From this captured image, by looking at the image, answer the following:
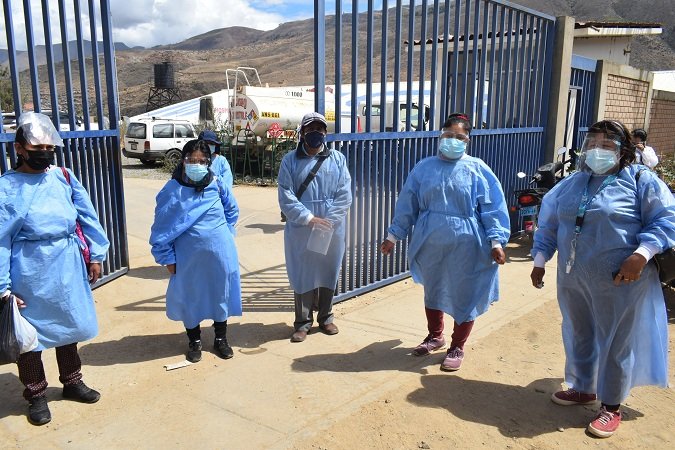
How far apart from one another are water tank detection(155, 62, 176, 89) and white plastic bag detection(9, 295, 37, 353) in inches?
2115

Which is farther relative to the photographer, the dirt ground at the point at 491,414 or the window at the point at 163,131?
the window at the point at 163,131

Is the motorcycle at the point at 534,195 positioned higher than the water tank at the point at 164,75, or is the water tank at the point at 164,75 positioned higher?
the water tank at the point at 164,75

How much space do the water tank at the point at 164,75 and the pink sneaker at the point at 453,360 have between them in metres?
53.7

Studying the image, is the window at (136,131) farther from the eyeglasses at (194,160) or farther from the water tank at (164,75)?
the water tank at (164,75)

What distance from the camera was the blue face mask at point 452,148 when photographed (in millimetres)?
3898

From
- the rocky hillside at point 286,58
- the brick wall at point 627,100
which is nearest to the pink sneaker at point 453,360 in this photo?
the brick wall at point 627,100

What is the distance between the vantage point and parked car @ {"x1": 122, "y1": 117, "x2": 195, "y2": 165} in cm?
1964

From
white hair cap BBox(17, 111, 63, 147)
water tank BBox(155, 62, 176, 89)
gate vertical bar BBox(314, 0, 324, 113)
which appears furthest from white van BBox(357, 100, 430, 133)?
water tank BBox(155, 62, 176, 89)

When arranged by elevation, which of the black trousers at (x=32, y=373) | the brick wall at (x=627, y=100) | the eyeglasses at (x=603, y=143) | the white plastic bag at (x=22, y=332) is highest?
the brick wall at (x=627, y=100)

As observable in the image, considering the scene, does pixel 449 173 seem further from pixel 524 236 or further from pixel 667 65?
pixel 667 65

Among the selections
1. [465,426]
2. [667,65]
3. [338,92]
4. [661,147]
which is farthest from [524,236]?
[667,65]

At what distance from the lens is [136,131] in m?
20.1

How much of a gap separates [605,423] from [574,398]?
0.34m

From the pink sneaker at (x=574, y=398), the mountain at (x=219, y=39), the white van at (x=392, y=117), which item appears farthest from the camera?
the mountain at (x=219, y=39)
